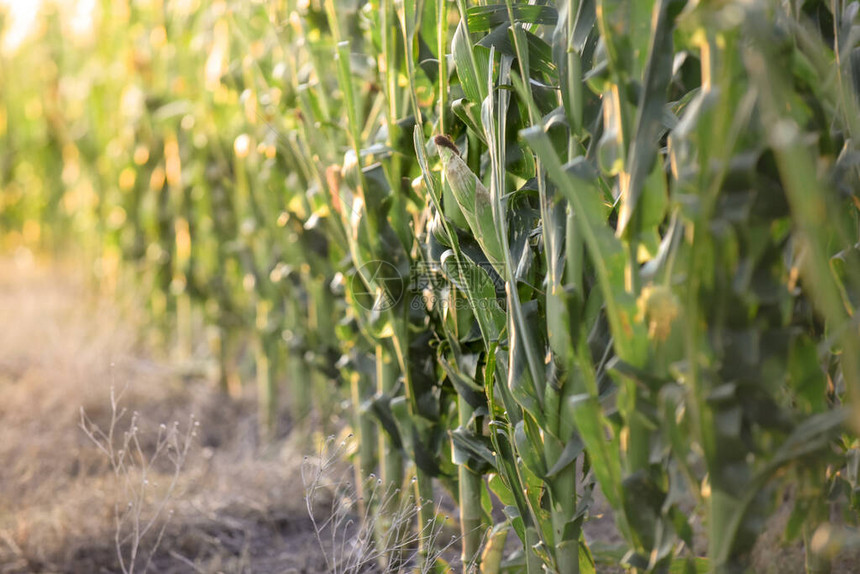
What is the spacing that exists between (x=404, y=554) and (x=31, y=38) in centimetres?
387

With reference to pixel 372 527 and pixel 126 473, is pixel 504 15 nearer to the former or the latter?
pixel 372 527

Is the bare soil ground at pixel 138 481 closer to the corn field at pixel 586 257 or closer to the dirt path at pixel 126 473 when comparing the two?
the dirt path at pixel 126 473

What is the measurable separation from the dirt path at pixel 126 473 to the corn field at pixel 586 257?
11.0 inches

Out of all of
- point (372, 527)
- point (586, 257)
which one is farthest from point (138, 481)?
point (586, 257)

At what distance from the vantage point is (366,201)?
1.24 meters

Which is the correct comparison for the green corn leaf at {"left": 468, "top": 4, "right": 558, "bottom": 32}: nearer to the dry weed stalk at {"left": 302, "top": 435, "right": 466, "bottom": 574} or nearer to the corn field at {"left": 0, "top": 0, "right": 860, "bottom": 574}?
the corn field at {"left": 0, "top": 0, "right": 860, "bottom": 574}

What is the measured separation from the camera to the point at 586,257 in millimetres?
895

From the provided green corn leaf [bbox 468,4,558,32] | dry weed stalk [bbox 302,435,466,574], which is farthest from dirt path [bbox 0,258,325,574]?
green corn leaf [bbox 468,4,558,32]

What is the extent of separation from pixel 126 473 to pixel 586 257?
0.99 meters

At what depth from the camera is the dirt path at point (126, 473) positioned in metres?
1.50

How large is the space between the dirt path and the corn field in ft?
0.92

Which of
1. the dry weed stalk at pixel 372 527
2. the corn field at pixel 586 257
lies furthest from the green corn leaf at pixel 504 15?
the dry weed stalk at pixel 372 527

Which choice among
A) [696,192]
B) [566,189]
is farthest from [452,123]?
[696,192]

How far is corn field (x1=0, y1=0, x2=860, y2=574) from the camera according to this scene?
2.24 ft
